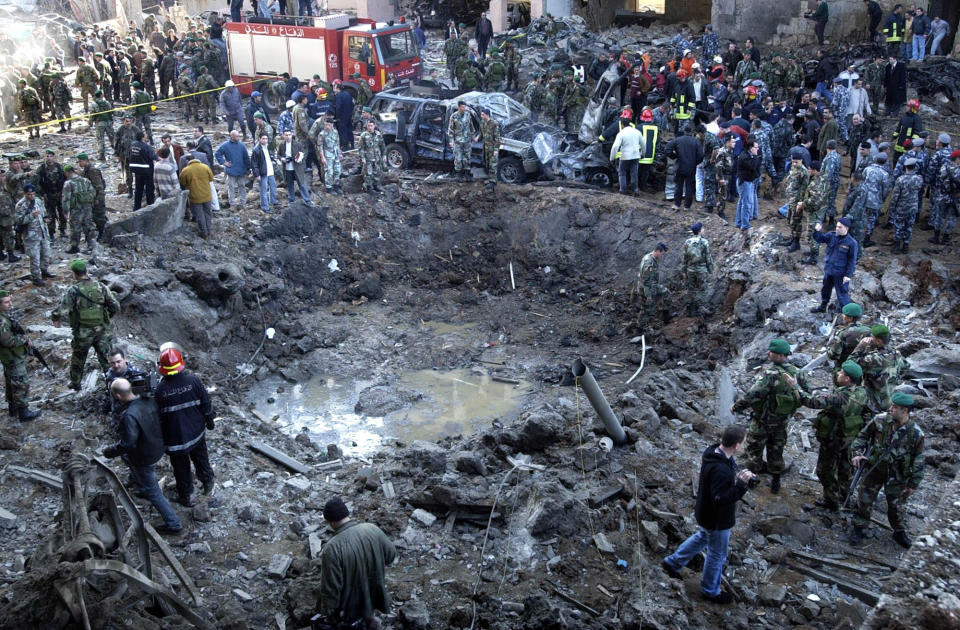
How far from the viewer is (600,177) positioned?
1694cm

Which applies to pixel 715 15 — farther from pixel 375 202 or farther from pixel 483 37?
pixel 375 202

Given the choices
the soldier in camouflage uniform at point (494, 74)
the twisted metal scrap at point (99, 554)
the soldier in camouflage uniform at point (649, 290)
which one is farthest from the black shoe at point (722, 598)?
the soldier in camouflage uniform at point (494, 74)

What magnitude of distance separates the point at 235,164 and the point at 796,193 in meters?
9.55

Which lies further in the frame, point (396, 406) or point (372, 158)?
point (372, 158)

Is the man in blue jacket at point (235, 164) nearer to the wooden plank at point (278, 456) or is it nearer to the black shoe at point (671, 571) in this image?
the wooden plank at point (278, 456)

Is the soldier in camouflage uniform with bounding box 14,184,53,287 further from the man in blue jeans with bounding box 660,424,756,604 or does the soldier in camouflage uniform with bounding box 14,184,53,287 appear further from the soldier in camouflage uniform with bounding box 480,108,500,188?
the man in blue jeans with bounding box 660,424,756,604

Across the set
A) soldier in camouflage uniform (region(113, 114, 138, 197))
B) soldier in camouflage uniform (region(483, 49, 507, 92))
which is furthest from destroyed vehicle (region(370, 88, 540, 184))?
soldier in camouflage uniform (region(483, 49, 507, 92))

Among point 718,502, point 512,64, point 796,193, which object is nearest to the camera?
point 718,502

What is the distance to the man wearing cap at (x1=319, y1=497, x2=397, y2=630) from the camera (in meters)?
5.56

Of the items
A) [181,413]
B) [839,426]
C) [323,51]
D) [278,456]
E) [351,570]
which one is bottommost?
[278,456]

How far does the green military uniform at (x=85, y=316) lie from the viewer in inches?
374

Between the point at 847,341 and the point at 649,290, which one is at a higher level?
the point at 847,341

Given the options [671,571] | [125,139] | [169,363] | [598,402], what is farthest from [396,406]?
[125,139]

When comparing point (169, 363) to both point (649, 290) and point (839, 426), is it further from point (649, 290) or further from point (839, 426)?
point (649, 290)
